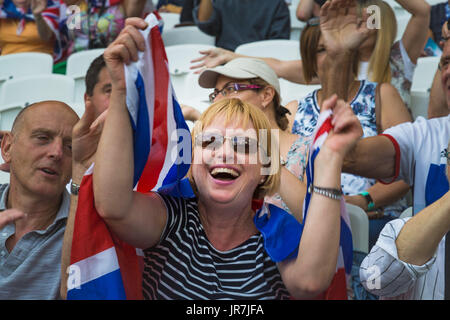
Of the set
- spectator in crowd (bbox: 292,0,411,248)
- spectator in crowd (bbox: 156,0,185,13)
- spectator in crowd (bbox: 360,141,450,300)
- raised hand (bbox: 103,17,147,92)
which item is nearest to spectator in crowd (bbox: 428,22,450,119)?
spectator in crowd (bbox: 292,0,411,248)

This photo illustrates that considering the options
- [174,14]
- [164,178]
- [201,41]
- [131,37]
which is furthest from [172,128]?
[174,14]

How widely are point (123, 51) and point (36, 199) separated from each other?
1.92 ft

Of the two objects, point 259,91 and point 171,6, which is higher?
point 259,91

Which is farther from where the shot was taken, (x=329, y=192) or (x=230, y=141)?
(x=230, y=141)

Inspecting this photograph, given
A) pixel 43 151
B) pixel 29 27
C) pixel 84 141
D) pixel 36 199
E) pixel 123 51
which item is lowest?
pixel 29 27

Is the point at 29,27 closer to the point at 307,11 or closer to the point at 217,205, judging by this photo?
the point at 307,11

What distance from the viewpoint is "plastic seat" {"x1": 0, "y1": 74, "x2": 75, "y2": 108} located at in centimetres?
280

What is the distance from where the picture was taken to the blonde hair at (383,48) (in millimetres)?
2312

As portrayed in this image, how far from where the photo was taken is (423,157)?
176 cm

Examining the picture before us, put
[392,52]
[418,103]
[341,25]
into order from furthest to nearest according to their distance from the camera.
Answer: [418,103]
[392,52]
[341,25]

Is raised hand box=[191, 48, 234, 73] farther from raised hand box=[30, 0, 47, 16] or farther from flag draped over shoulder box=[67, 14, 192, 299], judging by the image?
raised hand box=[30, 0, 47, 16]

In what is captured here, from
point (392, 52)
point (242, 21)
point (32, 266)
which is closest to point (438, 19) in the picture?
point (392, 52)

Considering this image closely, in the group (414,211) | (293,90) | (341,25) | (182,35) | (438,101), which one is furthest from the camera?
(182,35)

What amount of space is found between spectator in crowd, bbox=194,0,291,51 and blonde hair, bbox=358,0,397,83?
104 centimetres
